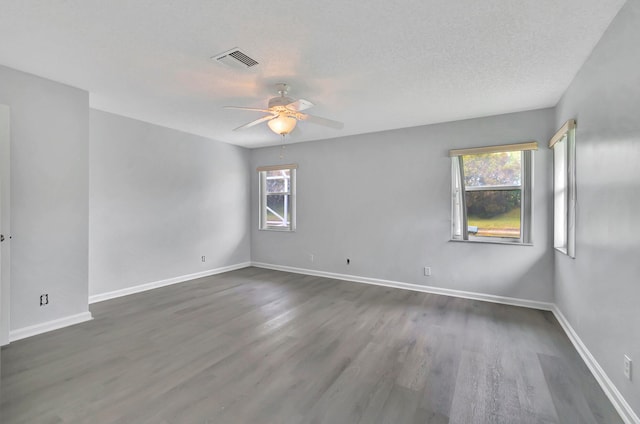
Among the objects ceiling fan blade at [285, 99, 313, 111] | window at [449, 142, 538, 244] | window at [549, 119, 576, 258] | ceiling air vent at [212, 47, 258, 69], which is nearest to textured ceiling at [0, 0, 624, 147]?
ceiling air vent at [212, 47, 258, 69]

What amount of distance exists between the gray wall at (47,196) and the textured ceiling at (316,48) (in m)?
0.28

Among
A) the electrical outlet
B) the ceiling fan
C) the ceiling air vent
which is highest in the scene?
the ceiling air vent

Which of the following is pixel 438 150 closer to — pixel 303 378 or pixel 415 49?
pixel 415 49

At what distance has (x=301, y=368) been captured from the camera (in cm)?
232

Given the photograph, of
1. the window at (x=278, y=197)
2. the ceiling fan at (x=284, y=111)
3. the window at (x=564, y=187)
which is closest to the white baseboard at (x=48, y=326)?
the ceiling fan at (x=284, y=111)

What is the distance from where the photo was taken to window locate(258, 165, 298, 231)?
591 centimetres

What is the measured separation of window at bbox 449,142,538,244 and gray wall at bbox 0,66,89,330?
4.83 m

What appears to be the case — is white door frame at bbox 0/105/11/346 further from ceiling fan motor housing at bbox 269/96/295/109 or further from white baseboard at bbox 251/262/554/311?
white baseboard at bbox 251/262/554/311

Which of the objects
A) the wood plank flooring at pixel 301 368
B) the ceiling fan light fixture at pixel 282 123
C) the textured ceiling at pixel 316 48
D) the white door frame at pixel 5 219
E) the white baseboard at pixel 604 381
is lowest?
the wood plank flooring at pixel 301 368

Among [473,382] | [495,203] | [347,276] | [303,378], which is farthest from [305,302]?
[495,203]

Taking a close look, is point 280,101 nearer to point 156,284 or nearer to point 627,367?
point 627,367

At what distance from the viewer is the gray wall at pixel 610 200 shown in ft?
5.55

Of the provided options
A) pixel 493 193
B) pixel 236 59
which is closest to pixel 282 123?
pixel 236 59

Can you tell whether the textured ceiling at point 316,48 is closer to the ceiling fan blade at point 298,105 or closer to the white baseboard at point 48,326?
the ceiling fan blade at point 298,105
